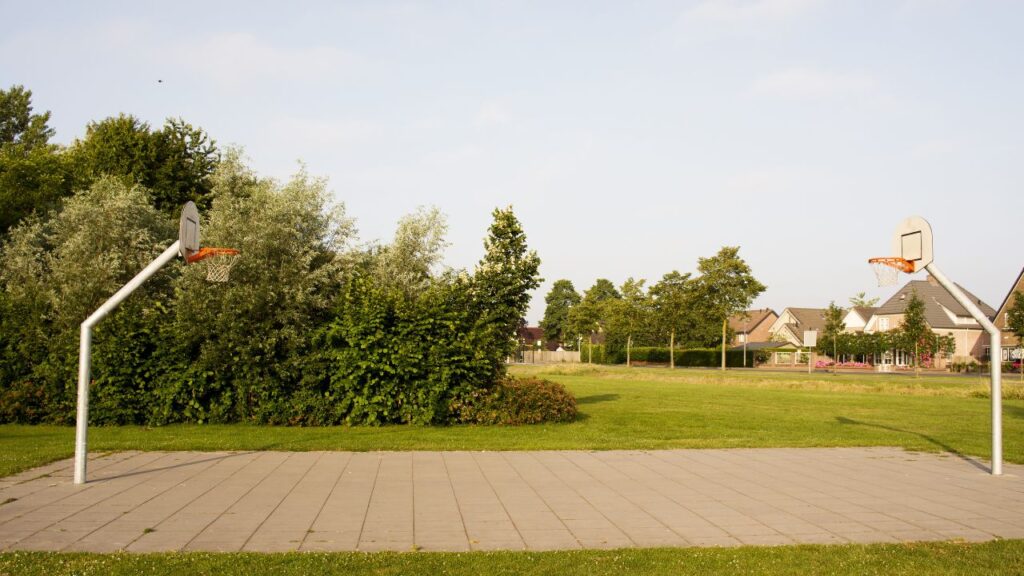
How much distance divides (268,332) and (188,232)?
727cm

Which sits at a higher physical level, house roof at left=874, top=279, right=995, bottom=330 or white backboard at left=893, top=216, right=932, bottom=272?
house roof at left=874, top=279, right=995, bottom=330

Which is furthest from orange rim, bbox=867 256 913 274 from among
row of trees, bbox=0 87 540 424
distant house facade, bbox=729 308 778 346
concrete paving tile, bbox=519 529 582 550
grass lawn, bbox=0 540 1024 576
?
distant house facade, bbox=729 308 778 346

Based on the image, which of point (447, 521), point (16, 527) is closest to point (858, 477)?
point (447, 521)

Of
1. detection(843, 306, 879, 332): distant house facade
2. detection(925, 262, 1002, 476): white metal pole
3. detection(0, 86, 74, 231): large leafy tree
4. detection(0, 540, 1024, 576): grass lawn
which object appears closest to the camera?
detection(0, 540, 1024, 576): grass lawn

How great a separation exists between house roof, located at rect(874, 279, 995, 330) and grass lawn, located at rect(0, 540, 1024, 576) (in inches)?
3057

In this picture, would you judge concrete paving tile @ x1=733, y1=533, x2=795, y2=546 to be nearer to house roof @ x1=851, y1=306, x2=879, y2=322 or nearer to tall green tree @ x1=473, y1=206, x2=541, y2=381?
tall green tree @ x1=473, y1=206, x2=541, y2=381

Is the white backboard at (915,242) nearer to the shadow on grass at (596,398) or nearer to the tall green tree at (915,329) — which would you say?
the shadow on grass at (596,398)

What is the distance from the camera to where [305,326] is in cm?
1694

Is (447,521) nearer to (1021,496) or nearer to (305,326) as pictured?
(1021,496)

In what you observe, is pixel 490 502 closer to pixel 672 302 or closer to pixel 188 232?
pixel 188 232

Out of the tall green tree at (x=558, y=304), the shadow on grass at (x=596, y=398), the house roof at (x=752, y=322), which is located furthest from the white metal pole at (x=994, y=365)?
the tall green tree at (x=558, y=304)

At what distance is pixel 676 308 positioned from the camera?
2601 inches

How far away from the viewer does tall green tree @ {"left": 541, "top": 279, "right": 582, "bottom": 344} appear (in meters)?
134

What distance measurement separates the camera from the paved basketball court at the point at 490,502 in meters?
6.71
